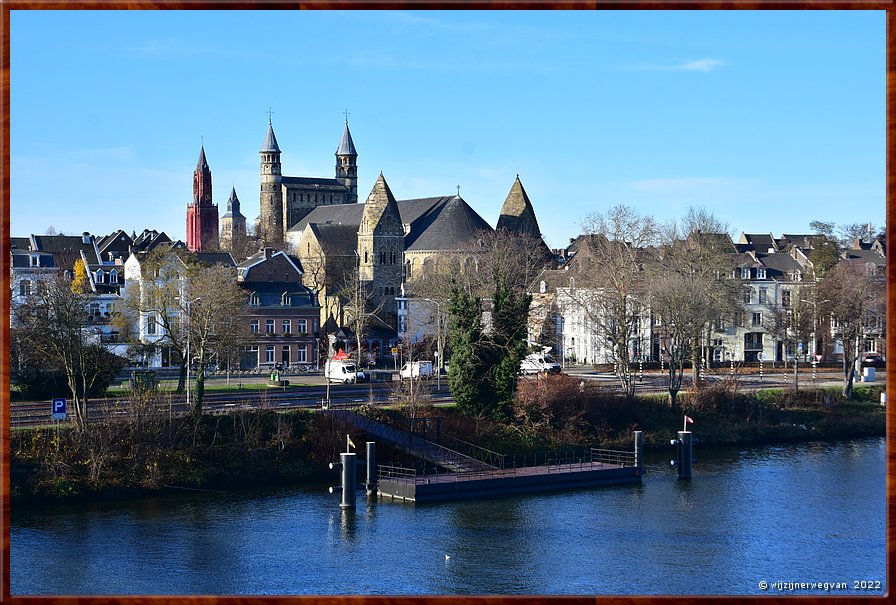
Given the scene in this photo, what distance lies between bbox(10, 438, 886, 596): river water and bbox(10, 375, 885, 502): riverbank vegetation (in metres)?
1.40

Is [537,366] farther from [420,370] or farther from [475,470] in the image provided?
[475,470]

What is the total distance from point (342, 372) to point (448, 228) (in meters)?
29.7

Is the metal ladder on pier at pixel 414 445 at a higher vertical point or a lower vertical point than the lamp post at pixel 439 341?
lower

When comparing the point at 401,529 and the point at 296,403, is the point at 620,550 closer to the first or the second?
the point at 401,529

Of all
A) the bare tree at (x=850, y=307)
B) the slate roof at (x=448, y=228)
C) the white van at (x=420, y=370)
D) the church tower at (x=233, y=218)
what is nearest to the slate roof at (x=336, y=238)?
the slate roof at (x=448, y=228)

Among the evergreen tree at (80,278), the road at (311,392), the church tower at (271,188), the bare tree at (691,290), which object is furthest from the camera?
the church tower at (271,188)

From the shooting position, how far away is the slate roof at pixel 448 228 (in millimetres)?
80500

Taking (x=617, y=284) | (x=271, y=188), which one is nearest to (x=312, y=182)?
(x=271, y=188)

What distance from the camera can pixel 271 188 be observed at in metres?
130

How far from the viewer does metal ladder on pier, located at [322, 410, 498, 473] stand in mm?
38594

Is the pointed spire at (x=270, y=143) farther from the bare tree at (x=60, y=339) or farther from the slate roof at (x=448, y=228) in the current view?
the bare tree at (x=60, y=339)

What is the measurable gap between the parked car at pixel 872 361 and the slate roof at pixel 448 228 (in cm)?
2609

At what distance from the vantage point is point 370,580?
25531 mm

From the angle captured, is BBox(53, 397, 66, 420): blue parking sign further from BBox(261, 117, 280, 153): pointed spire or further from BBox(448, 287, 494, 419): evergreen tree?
BBox(261, 117, 280, 153): pointed spire
